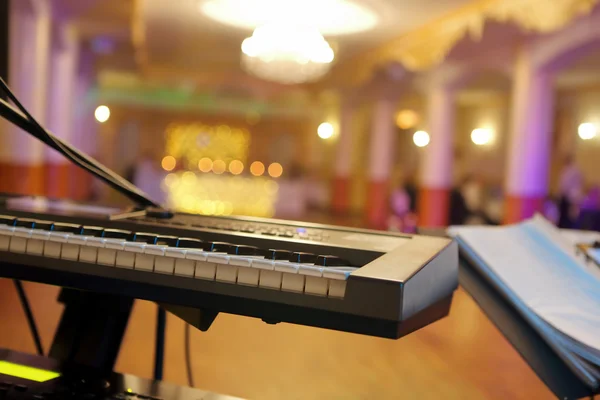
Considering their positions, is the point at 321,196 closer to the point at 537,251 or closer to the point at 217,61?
Result: the point at 217,61

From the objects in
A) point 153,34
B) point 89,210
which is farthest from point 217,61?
point 89,210

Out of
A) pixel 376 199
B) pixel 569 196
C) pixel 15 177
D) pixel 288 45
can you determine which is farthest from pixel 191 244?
pixel 376 199

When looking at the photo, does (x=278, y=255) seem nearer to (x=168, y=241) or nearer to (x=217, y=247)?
(x=217, y=247)

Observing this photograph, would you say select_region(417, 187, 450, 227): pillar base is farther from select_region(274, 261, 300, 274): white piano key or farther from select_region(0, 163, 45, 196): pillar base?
select_region(274, 261, 300, 274): white piano key

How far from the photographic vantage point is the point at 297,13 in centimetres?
729

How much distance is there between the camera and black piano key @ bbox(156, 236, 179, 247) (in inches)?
45.3

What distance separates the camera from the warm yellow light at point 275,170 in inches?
763

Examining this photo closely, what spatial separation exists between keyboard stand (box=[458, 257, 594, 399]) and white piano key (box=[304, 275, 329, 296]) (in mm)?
501

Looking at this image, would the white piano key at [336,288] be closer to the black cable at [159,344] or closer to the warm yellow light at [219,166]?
the black cable at [159,344]

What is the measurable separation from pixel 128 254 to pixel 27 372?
50 cm

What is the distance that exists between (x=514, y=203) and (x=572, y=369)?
6753 mm

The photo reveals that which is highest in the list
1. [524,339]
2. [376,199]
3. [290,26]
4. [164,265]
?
[290,26]

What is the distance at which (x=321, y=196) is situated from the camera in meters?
17.0

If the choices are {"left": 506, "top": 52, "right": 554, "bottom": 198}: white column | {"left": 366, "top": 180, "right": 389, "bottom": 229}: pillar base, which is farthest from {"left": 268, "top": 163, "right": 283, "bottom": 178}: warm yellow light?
{"left": 506, "top": 52, "right": 554, "bottom": 198}: white column
